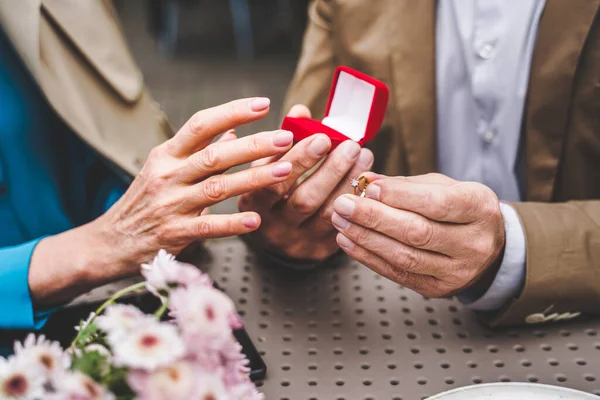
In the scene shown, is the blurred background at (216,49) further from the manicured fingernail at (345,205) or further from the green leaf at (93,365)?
the green leaf at (93,365)

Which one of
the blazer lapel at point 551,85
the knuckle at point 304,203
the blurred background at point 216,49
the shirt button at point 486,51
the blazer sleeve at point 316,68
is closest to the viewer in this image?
the knuckle at point 304,203

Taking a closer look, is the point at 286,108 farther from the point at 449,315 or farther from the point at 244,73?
the point at 244,73

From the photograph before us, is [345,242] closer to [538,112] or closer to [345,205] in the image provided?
[345,205]

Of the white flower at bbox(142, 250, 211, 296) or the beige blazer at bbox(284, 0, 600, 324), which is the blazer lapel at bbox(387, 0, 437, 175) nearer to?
the beige blazer at bbox(284, 0, 600, 324)

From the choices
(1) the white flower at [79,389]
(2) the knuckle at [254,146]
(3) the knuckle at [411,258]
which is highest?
(2) the knuckle at [254,146]

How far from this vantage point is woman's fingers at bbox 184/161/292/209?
813mm

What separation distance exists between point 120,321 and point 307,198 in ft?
1.84

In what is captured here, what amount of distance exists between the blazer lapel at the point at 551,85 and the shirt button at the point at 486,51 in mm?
87

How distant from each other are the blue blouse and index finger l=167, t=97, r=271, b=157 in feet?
1.05

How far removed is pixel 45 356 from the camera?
39 cm

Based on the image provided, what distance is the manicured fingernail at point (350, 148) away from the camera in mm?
853

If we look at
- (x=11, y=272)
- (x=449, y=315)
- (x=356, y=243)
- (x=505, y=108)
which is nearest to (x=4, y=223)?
(x=11, y=272)

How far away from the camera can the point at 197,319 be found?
0.36 meters

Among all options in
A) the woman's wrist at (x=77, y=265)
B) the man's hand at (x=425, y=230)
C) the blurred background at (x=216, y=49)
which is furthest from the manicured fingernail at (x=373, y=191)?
the blurred background at (x=216, y=49)
